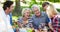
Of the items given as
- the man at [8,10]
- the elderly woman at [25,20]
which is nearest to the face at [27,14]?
the elderly woman at [25,20]

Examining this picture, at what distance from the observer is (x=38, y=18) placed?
953 millimetres

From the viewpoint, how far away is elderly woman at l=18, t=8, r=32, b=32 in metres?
0.96

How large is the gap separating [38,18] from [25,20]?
0.10 meters

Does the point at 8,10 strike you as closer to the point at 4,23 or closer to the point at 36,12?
the point at 4,23

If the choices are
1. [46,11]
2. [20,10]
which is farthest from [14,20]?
[46,11]

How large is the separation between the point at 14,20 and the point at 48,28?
254mm

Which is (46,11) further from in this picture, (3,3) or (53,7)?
(3,3)

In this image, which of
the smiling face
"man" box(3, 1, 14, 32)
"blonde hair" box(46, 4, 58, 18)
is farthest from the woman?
"man" box(3, 1, 14, 32)

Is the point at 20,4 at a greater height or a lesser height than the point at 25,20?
greater

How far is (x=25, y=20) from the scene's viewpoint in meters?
0.96

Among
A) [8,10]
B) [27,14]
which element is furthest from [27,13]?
[8,10]

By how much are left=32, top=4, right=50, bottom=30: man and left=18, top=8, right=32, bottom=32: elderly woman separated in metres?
0.04

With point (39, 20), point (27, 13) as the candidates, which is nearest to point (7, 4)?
point (27, 13)

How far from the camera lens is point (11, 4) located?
3.18 ft
